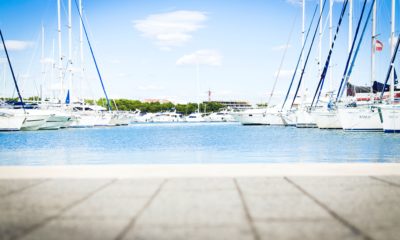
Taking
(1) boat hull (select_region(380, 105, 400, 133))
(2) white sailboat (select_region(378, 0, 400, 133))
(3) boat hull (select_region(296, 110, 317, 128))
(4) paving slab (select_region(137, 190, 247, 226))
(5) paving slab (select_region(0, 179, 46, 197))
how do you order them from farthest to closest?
1. (3) boat hull (select_region(296, 110, 317, 128))
2. (1) boat hull (select_region(380, 105, 400, 133))
3. (2) white sailboat (select_region(378, 0, 400, 133))
4. (5) paving slab (select_region(0, 179, 46, 197))
5. (4) paving slab (select_region(137, 190, 247, 226))

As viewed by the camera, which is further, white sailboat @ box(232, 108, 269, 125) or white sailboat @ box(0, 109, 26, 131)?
white sailboat @ box(232, 108, 269, 125)

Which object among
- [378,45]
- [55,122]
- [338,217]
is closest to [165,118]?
[55,122]

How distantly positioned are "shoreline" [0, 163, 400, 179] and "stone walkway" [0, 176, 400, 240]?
0.43 meters

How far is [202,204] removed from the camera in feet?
13.1

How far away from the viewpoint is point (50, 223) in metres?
3.32

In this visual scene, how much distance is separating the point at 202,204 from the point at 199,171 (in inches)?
91.5

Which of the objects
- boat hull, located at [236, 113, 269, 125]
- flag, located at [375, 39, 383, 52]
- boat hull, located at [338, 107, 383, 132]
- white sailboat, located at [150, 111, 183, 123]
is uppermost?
flag, located at [375, 39, 383, 52]

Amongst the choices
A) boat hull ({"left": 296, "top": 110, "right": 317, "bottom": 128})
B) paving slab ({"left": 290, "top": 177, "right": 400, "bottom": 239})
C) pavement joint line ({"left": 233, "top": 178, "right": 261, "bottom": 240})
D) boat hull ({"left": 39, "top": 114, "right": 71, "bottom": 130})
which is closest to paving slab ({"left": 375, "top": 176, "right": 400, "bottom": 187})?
paving slab ({"left": 290, "top": 177, "right": 400, "bottom": 239})

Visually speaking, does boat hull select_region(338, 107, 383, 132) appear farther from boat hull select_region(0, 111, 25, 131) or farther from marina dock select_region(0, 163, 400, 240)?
boat hull select_region(0, 111, 25, 131)

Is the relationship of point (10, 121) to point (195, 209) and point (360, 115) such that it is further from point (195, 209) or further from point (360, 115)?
point (195, 209)

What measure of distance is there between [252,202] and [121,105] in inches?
7372

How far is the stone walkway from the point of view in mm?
3055

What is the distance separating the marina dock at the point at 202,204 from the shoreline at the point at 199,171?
0.06 ft

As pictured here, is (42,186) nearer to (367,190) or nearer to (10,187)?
(10,187)
